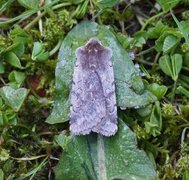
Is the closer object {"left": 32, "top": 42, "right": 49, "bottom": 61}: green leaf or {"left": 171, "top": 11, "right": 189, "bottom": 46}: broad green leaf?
{"left": 171, "top": 11, "right": 189, "bottom": 46}: broad green leaf

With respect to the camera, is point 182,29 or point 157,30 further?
point 157,30

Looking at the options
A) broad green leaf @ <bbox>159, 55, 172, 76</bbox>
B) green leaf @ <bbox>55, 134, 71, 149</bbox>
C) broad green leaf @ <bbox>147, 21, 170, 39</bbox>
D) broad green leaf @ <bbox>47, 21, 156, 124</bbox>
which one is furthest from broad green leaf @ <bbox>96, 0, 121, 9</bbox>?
green leaf @ <bbox>55, 134, 71, 149</bbox>

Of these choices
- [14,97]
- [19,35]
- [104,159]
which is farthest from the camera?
[19,35]

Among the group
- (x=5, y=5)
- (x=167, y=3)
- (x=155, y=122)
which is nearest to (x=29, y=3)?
(x=5, y=5)

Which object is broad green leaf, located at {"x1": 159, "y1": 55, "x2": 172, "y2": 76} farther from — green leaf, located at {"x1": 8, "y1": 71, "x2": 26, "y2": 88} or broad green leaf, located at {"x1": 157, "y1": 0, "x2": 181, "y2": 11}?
green leaf, located at {"x1": 8, "y1": 71, "x2": 26, "y2": 88}

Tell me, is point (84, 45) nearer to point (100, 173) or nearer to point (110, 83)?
point (110, 83)

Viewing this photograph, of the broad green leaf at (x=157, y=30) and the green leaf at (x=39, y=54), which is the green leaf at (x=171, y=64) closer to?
the broad green leaf at (x=157, y=30)

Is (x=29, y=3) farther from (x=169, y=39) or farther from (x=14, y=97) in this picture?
(x=169, y=39)
